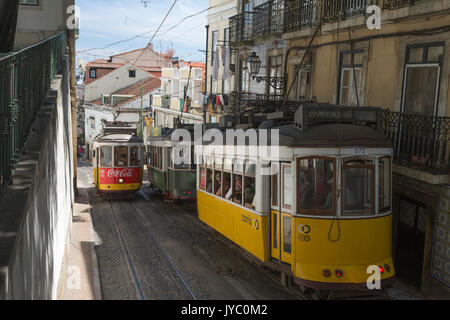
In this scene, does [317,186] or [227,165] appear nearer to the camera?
[317,186]

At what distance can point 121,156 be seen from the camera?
19.2 m

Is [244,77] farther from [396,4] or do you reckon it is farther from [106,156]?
[396,4]

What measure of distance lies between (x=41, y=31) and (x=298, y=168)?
12082mm

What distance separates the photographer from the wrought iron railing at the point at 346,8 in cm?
1242

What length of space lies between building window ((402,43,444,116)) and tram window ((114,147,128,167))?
448 inches

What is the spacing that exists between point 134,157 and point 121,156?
523 millimetres

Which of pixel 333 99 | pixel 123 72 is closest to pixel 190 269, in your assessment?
pixel 333 99

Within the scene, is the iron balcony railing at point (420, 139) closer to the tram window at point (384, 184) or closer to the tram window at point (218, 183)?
the tram window at point (384, 184)

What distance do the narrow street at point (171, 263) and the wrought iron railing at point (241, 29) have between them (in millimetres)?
7814

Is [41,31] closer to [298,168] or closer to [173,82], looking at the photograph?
[298,168]

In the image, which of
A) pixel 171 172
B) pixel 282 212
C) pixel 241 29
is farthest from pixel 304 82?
pixel 282 212

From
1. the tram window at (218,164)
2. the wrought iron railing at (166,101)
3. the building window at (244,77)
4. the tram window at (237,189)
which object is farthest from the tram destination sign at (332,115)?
the wrought iron railing at (166,101)

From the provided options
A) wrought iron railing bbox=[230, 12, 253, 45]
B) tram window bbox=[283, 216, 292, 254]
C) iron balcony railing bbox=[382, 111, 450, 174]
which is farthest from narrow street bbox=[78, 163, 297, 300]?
wrought iron railing bbox=[230, 12, 253, 45]
